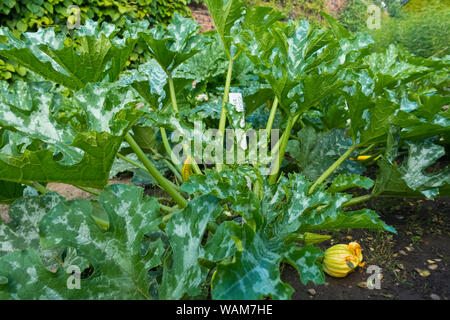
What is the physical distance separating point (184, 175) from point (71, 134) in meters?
0.54

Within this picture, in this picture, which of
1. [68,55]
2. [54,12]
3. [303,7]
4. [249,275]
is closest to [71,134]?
[68,55]

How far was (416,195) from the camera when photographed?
51.9 inches

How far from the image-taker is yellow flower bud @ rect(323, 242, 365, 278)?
1.21 m

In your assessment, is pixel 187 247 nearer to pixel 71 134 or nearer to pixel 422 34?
pixel 71 134

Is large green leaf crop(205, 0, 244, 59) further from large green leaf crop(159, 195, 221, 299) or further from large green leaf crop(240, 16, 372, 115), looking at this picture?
large green leaf crop(159, 195, 221, 299)

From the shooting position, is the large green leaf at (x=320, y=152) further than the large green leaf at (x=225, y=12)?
Yes

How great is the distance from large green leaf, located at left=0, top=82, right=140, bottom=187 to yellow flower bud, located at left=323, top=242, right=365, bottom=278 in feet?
2.51

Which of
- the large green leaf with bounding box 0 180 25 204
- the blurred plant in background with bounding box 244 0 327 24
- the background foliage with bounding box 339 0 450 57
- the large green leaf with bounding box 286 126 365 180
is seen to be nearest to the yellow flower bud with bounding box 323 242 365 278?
the large green leaf with bounding box 286 126 365 180

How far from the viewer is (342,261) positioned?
121 cm

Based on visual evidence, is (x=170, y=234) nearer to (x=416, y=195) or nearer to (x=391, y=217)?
(x=416, y=195)

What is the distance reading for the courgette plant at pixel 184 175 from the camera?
90 cm
